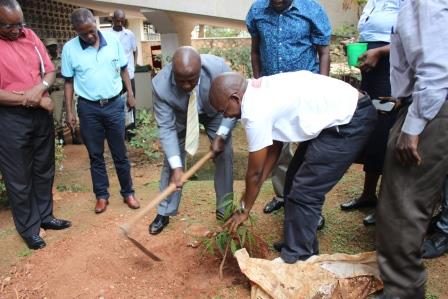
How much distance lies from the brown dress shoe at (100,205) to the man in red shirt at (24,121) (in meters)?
0.51

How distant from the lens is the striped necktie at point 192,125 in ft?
9.06

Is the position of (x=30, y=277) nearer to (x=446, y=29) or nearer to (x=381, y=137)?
(x=381, y=137)

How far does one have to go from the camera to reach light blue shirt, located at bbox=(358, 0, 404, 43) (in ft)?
8.87

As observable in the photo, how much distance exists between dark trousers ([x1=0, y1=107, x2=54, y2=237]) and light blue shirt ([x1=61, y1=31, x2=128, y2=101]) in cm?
40

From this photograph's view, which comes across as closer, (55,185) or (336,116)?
(336,116)

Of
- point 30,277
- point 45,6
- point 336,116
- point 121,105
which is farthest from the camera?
point 45,6

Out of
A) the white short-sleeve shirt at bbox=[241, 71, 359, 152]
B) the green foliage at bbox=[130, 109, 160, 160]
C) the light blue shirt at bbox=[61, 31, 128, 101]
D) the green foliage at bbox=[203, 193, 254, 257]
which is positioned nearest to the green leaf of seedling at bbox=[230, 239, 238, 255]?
the green foliage at bbox=[203, 193, 254, 257]

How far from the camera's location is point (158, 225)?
3.27 m

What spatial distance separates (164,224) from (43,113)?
1.29 metres

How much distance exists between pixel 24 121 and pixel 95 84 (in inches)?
26.1

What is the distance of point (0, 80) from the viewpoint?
288cm

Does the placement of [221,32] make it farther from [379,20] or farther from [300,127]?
[300,127]

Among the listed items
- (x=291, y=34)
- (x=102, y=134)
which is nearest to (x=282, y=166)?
(x=291, y=34)

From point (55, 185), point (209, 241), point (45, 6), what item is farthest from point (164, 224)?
point (45, 6)
